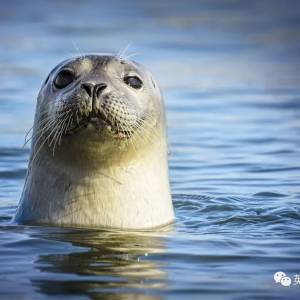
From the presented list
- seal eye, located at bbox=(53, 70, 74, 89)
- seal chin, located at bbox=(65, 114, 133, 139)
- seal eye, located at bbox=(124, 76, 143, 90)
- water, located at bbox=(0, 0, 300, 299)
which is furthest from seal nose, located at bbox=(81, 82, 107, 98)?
water, located at bbox=(0, 0, 300, 299)

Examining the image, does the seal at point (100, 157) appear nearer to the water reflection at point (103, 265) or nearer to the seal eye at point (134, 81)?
the seal eye at point (134, 81)

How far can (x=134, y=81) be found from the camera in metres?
8.09

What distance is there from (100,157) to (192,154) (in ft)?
15.5

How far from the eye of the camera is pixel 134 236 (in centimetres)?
782

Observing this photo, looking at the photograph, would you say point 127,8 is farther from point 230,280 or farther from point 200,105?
point 230,280

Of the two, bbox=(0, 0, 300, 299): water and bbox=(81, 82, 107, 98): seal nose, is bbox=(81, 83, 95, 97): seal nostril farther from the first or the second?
bbox=(0, 0, 300, 299): water

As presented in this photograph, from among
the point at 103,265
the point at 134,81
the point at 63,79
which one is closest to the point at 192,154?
the point at 134,81

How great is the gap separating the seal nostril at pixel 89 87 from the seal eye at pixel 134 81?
586mm

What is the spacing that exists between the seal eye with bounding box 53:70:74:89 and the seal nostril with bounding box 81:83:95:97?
458 mm

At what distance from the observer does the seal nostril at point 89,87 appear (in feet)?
24.4

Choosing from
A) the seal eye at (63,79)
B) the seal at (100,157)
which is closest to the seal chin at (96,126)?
the seal at (100,157)

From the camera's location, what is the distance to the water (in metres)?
6.66

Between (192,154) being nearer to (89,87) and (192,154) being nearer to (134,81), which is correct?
(134,81)

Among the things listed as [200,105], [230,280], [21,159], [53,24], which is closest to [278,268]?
[230,280]
